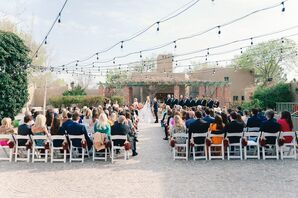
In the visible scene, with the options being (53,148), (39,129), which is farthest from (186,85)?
(53,148)

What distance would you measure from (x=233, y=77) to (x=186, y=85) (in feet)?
40.6

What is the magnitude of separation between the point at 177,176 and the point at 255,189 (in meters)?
1.61

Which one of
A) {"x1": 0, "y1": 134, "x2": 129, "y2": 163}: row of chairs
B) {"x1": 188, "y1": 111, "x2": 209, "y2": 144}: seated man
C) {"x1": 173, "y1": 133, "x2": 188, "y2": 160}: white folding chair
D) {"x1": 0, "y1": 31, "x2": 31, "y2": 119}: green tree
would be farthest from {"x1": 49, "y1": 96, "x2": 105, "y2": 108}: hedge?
{"x1": 188, "y1": 111, "x2": 209, "y2": 144}: seated man

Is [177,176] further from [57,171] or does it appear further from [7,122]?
[7,122]

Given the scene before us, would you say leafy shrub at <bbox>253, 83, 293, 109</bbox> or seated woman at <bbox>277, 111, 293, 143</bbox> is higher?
leafy shrub at <bbox>253, 83, 293, 109</bbox>

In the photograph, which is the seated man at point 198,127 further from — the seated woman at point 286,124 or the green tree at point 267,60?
the green tree at point 267,60

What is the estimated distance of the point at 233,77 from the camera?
4162 centimetres

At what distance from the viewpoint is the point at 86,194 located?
552 cm

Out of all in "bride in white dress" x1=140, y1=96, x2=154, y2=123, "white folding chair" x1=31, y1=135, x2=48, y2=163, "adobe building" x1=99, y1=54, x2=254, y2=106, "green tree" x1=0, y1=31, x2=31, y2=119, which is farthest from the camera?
"adobe building" x1=99, y1=54, x2=254, y2=106

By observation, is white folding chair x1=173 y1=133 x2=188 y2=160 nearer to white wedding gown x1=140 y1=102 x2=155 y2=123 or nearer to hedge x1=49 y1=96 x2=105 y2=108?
white wedding gown x1=140 y1=102 x2=155 y2=123

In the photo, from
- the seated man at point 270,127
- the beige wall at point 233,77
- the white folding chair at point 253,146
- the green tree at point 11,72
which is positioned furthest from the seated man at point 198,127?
the beige wall at point 233,77

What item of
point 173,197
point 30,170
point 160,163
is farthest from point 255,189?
point 30,170

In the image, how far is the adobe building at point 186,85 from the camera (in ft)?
101

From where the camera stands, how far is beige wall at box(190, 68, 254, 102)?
41438 mm
